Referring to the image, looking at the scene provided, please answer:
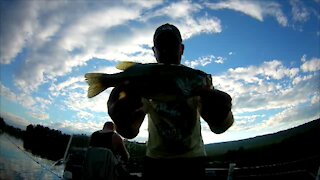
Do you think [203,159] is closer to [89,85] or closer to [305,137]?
[89,85]

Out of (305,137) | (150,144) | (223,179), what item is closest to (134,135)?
(150,144)

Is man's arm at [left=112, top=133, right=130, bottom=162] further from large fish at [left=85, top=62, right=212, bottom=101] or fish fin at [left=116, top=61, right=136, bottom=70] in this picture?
large fish at [left=85, top=62, right=212, bottom=101]

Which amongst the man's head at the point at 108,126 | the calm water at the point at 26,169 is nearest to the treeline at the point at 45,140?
the calm water at the point at 26,169

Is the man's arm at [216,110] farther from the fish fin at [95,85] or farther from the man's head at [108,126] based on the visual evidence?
the man's head at [108,126]

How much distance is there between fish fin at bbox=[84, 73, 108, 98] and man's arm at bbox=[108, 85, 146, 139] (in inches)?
17.1

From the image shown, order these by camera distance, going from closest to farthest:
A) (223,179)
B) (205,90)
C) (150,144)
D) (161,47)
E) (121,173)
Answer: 1. (205,90)
2. (150,144)
3. (161,47)
4. (121,173)
5. (223,179)

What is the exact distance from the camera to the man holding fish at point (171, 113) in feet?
6.49

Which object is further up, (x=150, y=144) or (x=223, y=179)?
(x=150, y=144)

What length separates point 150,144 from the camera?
2141mm

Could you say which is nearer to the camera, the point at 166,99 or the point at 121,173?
the point at 166,99

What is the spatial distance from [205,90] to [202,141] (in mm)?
415

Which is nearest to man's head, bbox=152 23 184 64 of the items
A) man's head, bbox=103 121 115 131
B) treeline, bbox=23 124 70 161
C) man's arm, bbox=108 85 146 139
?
man's arm, bbox=108 85 146 139

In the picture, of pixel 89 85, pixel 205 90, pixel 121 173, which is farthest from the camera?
pixel 121 173

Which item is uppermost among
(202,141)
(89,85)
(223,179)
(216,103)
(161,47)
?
(161,47)
